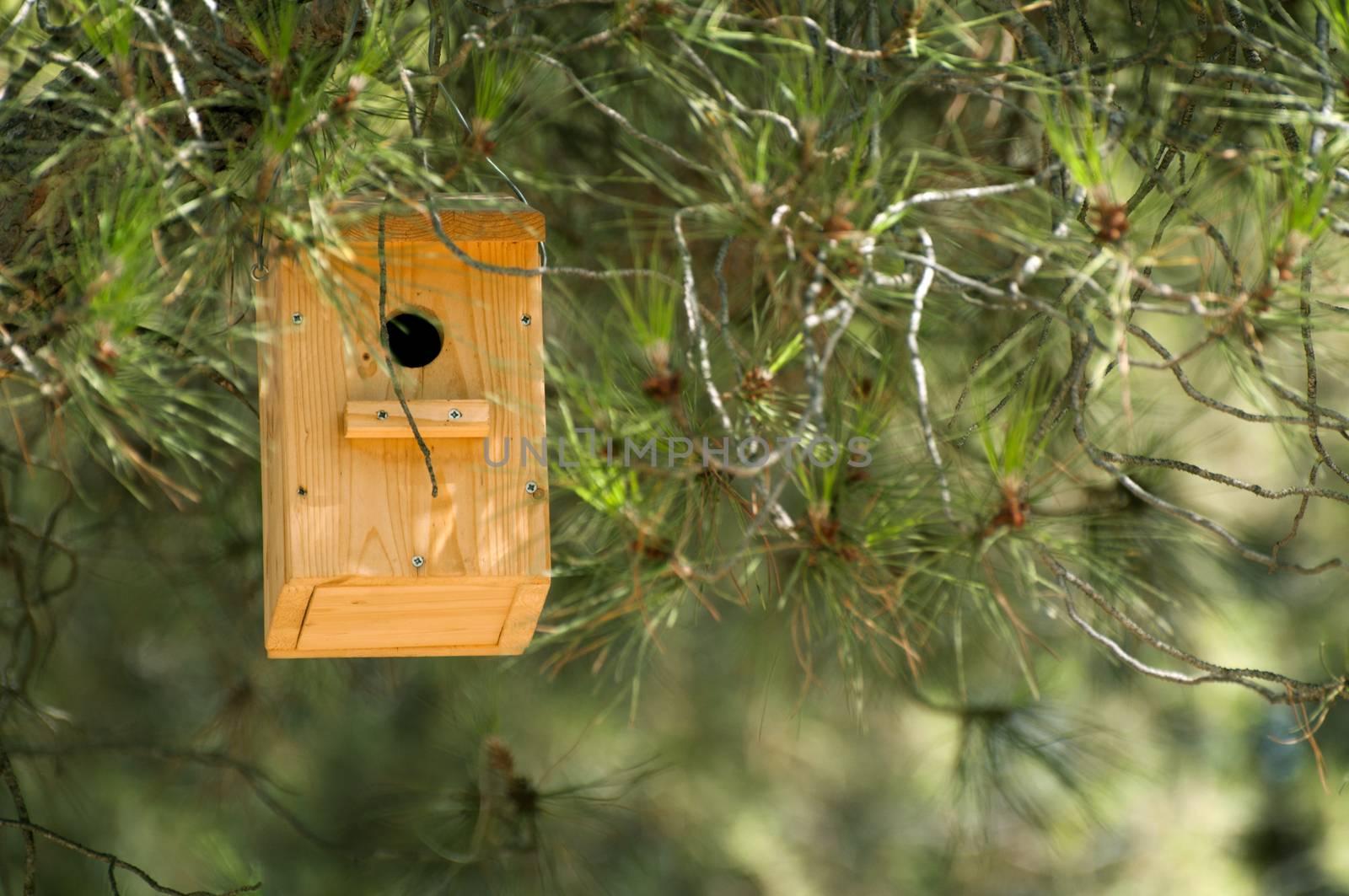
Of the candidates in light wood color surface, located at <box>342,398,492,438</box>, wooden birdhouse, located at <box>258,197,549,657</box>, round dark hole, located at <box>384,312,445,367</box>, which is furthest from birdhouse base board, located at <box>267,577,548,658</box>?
round dark hole, located at <box>384,312,445,367</box>

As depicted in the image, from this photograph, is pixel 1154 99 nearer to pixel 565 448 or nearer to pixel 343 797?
pixel 565 448

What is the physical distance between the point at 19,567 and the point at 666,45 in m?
1.12

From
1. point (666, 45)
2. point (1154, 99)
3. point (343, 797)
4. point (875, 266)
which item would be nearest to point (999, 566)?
point (1154, 99)

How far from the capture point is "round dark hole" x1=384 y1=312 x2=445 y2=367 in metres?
2.03

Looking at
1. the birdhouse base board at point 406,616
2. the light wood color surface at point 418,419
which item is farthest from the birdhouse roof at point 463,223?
the birdhouse base board at point 406,616

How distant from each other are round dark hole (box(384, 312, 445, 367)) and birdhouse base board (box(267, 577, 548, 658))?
10.6 inches

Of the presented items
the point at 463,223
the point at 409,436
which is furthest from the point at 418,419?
the point at 463,223

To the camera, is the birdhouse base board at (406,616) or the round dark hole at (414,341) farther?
the round dark hole at (414,341)

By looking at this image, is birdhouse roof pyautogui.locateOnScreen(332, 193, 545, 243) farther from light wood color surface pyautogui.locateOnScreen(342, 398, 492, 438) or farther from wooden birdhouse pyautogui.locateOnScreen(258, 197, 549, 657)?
light wood color surface pyautogui.locateOnScreen(342, 398, 492, 438)

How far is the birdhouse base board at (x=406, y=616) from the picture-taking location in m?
1.83

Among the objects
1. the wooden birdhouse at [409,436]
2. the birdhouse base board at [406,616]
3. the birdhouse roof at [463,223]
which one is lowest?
the birdhouse base board at [406,616]

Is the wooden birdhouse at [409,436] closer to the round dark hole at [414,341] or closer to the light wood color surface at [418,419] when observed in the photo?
the light wood color surface at [418,419]

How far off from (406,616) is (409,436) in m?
0.20

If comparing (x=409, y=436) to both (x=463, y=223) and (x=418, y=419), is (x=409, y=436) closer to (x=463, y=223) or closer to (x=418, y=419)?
(x=418, y=419)
